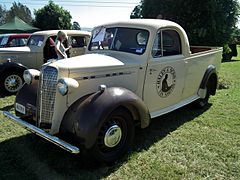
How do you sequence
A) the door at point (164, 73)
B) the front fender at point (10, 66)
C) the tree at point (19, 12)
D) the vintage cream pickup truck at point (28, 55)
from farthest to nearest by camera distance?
the tree at point (19, 12), the vintage cream pickup truck at point (28, 55), the front fender at point (10, 66), the door at point (164, 73)

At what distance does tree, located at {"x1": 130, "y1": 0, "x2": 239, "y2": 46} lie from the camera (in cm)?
→ 1300

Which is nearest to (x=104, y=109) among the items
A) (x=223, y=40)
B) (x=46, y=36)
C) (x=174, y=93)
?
(x=174, y=93)

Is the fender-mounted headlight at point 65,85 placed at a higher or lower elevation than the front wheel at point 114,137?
higher

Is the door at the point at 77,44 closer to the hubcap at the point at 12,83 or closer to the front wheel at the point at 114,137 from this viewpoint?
the hubcap at the point at 12,83

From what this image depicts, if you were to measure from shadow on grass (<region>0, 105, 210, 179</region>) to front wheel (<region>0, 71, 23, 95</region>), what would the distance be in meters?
3.39

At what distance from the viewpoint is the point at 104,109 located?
3.43 meters

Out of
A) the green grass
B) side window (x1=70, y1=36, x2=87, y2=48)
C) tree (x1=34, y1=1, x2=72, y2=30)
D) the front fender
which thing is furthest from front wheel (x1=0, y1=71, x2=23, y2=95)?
tree (x1=34, y1=1, x2=72, y2=30)

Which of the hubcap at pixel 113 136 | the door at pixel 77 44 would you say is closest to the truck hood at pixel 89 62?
the hubcap at pixel 113 136

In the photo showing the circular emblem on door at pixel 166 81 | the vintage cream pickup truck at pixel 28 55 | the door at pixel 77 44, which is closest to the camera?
the circular emblem on door at pixel 166 81

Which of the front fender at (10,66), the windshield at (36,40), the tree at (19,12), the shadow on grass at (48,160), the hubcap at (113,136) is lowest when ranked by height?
the shadow on grass at (48,160)

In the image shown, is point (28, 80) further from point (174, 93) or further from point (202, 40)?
point (202, 40)

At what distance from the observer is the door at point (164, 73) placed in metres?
4.56

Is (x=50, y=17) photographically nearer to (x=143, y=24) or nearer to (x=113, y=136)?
(x=143, y=24)

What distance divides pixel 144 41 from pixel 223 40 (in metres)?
10.6
